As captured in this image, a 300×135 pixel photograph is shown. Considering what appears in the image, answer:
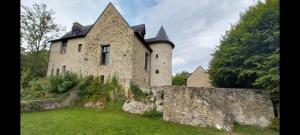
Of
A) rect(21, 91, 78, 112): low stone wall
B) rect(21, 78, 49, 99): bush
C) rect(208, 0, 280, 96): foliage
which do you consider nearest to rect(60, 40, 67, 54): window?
rect(21, 78, 49, 99): bush

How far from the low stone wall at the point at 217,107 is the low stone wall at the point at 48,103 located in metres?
6.33

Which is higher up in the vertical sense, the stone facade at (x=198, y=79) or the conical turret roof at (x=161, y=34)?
the conical turret roof at (x=161, y=34)

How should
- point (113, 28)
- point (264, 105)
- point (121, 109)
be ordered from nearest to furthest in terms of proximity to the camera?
point (264, 105), point (121, 109), point (113, 28)

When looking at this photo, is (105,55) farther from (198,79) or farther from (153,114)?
(198,79)

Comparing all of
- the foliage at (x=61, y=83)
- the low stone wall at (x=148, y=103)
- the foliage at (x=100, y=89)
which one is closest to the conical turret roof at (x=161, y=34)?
the foliage at (x=100, y=89)

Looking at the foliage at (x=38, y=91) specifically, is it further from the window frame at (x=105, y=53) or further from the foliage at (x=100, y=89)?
the window frame at (x=105, y=53)

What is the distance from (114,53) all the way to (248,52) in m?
9.29

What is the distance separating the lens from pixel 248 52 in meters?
14.9

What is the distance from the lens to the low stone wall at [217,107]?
10883mm

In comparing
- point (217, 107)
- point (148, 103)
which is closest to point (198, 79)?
point (148, 103)
